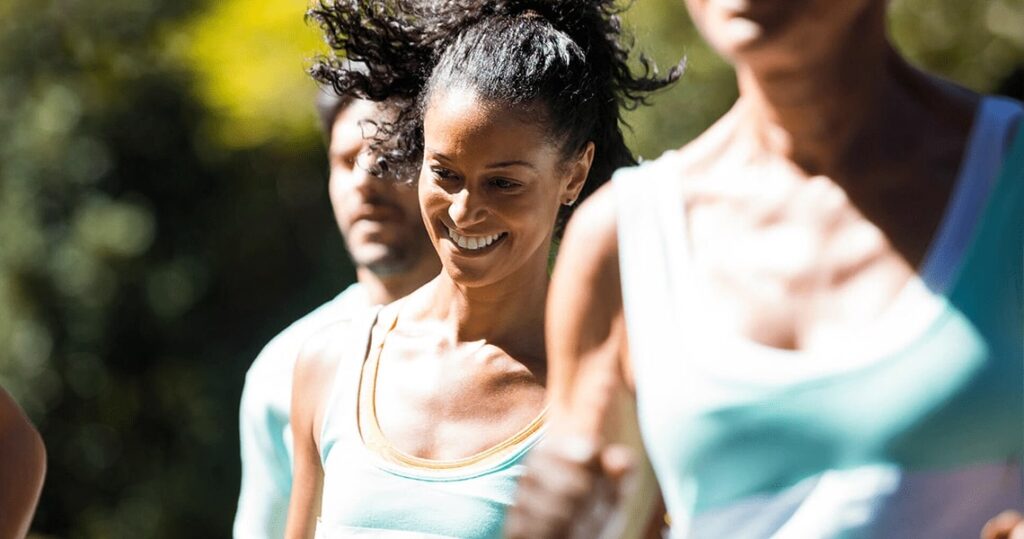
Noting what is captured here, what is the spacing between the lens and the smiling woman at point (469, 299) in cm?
279

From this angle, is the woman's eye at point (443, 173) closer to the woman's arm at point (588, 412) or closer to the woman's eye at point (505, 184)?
the woman's eye at point (505, 184)

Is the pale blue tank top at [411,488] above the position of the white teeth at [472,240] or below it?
below

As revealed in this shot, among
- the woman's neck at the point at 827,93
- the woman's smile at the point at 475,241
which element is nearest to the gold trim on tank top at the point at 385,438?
the woman's smile at the point at 475,241

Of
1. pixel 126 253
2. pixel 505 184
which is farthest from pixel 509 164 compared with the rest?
pixel 126 253

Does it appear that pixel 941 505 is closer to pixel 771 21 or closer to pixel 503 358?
pixel 771 21

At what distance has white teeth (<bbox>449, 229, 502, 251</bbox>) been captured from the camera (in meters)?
2.82

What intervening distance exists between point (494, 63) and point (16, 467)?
1.12 m

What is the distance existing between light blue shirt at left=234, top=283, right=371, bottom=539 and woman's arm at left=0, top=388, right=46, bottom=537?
34.0 inches

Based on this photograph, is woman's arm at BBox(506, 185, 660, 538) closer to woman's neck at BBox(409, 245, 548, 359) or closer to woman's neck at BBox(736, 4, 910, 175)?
woman's neck at BBox(736, 4, 910, 175)

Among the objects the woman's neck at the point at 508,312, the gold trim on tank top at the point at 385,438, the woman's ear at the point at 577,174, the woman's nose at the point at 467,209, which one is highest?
the woman's nose at the point at 467,209

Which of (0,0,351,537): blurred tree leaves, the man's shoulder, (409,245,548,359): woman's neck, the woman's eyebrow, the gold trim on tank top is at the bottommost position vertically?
(0,0,351,537): blurred tree leaves

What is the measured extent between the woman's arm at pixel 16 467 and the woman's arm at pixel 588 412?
1.31m

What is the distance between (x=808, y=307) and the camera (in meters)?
1.90

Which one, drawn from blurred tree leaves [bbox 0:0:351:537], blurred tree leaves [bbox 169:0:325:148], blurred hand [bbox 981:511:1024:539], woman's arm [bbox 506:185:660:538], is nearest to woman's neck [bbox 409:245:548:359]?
woman's arm [bbox 506:185:660:538]
